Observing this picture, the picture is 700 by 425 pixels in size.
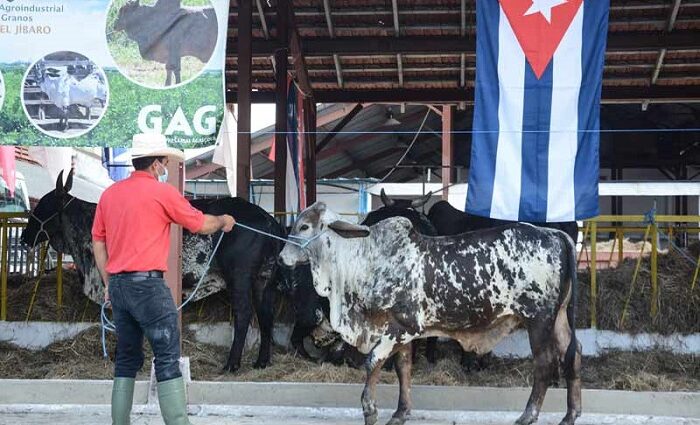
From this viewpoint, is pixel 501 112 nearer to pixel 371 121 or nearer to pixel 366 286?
pixel 366 286

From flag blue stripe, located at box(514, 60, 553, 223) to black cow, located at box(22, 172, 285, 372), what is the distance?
2739 mm

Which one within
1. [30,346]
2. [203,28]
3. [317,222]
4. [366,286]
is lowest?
[30,346]

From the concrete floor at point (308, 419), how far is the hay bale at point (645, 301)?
2.06 m

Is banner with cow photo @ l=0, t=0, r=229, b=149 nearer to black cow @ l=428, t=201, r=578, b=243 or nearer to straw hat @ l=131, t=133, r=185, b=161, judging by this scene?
straw hat @ l=131, t=133, r=185, b=161

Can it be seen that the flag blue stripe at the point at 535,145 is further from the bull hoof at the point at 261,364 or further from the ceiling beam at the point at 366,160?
the ceiling beam at the point at 366,160

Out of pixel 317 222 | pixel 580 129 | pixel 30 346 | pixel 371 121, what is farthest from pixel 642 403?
pixel 371 121

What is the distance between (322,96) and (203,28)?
6675mm

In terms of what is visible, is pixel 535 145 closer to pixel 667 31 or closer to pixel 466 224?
pixel 466 224

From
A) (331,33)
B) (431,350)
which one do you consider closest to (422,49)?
(331,33)

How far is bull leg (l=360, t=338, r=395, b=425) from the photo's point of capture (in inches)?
253

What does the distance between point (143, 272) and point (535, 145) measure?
3345 mm

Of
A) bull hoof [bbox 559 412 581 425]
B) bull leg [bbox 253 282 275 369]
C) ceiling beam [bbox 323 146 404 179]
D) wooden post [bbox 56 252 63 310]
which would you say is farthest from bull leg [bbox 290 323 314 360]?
ceiling beam [bbox 323 146 404 179]

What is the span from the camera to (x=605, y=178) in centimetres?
2791

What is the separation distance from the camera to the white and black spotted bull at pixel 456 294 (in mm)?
6516
